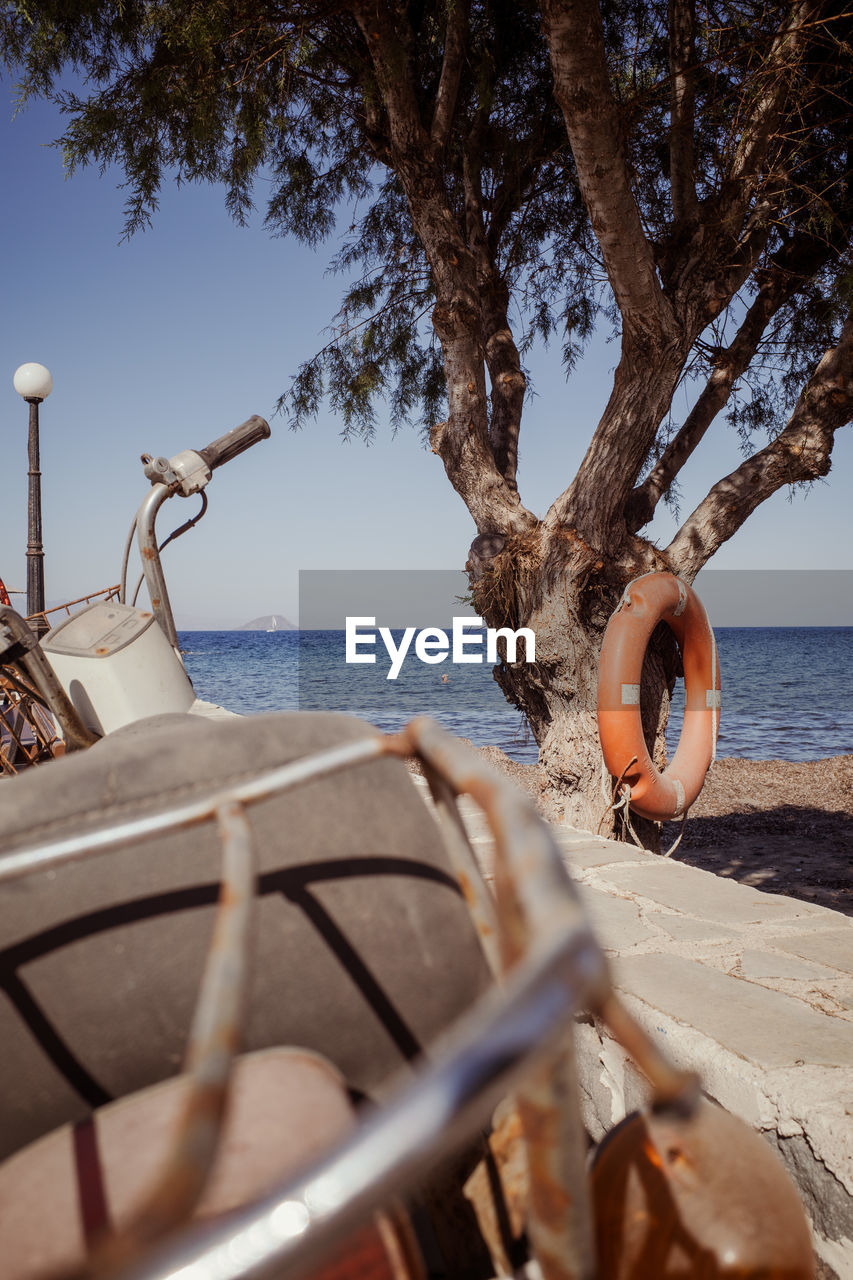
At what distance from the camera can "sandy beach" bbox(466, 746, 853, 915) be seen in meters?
5.55

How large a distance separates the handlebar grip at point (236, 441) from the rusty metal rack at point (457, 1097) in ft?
4.32

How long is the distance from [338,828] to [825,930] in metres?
2.03

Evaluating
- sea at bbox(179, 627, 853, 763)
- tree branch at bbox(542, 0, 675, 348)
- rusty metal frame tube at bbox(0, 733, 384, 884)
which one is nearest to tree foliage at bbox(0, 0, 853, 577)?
tree branch at bbox(542, 0, 675, 348)

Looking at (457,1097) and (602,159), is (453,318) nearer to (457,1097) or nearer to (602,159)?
(602,159)

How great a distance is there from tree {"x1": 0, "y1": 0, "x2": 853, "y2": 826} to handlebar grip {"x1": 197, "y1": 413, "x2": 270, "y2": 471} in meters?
2.50

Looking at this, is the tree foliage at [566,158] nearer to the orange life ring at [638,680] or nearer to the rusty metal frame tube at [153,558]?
the orange life ring at [638,680]

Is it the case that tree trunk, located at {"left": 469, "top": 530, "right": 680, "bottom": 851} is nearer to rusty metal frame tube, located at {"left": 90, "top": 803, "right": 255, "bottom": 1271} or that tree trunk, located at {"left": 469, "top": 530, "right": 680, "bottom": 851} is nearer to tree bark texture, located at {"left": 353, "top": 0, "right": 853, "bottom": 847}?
tree bark texture, located at {"left": 353, "top": 0, "right": 853, "bottom": 847}

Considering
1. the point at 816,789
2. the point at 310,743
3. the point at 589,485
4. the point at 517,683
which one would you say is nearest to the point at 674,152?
the point at 589,485

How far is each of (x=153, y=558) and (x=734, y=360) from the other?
173 inches

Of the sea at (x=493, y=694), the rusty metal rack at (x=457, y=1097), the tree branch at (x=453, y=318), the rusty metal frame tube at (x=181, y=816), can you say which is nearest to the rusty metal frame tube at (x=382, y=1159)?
the rusty metal rack at (x=457, y=1097)

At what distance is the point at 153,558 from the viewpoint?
1679 mm

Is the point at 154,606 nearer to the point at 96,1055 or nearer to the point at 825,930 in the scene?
the point at 96,1055

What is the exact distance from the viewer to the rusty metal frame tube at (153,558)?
1.66 meters

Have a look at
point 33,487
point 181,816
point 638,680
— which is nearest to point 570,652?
point 638,680
